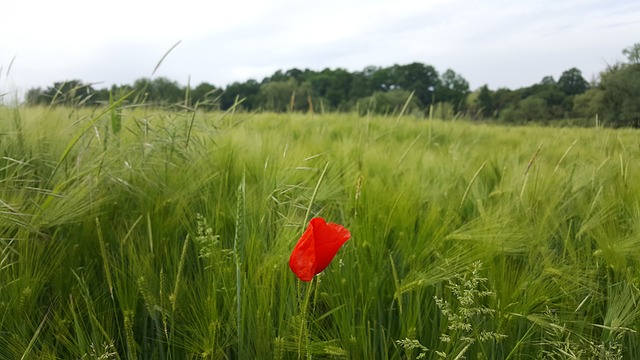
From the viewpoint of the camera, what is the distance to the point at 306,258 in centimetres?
58

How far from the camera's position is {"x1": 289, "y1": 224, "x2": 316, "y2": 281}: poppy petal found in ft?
1.86

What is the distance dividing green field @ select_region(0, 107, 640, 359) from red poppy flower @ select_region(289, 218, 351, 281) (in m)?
0.08

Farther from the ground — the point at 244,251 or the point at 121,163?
the point at 121,163

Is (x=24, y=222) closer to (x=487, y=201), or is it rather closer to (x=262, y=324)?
(x=262, y=324)

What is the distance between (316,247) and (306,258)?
0.02 metres

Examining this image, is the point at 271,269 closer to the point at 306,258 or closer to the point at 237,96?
the point at 306,258

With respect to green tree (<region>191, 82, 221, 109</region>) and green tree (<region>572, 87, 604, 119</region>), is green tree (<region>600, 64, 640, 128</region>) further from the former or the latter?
green tree (<region>191, 82, 221, 109</region>)

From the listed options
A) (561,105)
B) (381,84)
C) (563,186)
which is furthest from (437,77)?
(563,186)

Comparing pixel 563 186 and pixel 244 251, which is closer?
→ pixel 244 251

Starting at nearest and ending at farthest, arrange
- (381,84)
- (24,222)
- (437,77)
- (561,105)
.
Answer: (24,222), (561,105), (437,77), (381,84)

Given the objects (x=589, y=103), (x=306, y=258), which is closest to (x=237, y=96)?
(x=306, y=258)

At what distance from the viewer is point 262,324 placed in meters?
0.79

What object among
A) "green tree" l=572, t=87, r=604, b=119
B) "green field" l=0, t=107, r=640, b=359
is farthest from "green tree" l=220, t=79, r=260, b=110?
"green tree" l=572, t=87, r=604, b=119

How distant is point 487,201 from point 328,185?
51 centimetres
